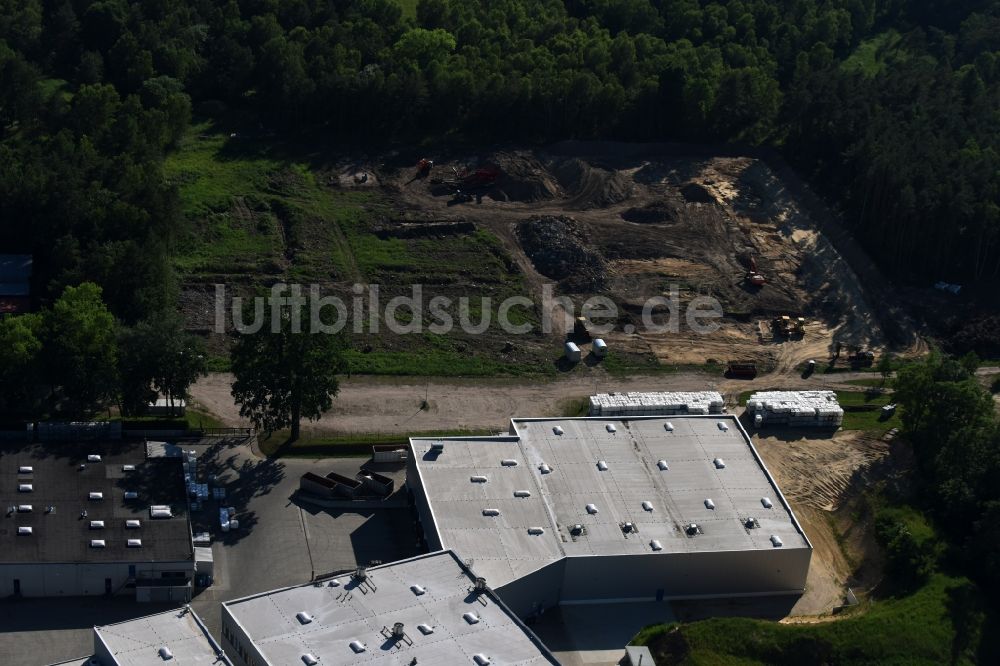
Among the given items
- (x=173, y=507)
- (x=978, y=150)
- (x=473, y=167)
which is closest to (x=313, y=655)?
(x=173, y=507)

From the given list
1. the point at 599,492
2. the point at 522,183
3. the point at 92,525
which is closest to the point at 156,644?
the point at 92,525

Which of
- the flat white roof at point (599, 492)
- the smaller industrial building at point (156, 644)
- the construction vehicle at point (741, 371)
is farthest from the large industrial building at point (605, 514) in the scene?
the smaller industrial building at point (156, 644)

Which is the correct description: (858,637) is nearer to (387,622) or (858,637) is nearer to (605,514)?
(605,514)

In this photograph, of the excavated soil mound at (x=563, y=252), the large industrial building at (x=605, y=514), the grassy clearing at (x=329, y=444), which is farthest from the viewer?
the excavated soil mound at (x=563, y=252)

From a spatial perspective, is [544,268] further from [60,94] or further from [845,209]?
[60,94]

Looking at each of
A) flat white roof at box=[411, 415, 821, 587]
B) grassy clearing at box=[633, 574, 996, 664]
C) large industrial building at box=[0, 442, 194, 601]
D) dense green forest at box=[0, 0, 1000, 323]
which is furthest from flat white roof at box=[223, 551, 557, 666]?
dense green forest at box=[0, 0, 1000, 323]

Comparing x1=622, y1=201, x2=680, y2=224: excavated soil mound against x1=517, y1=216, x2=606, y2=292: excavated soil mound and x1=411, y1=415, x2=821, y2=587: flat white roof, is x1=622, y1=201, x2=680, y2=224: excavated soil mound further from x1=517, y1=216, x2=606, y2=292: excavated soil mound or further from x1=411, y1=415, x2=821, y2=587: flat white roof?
x1=411, y1=415, x2=821, y2=587: flat white roof

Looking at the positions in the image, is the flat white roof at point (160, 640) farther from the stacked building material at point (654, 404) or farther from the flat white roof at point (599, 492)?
the stacked building material at point (654, 404)
